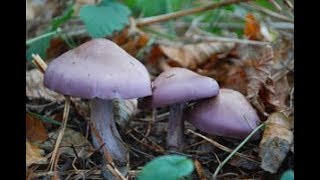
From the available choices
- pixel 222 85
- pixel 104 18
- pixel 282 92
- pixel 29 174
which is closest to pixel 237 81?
pixel 222 85

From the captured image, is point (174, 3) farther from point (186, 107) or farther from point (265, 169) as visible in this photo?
point (265, 169)

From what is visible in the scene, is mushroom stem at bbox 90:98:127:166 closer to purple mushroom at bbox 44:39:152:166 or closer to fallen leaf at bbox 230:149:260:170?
purple mushroom at bbox 44:39:152:166

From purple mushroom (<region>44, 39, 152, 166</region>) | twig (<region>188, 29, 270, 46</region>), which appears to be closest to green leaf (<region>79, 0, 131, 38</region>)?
purple mushroom (<region>44, 39, 152, 166</region>)

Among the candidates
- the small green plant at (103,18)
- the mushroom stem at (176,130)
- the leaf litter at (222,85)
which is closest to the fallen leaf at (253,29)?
the leaf litter at (222,85)

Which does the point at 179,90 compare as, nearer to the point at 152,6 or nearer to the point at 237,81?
the point at 237,81
